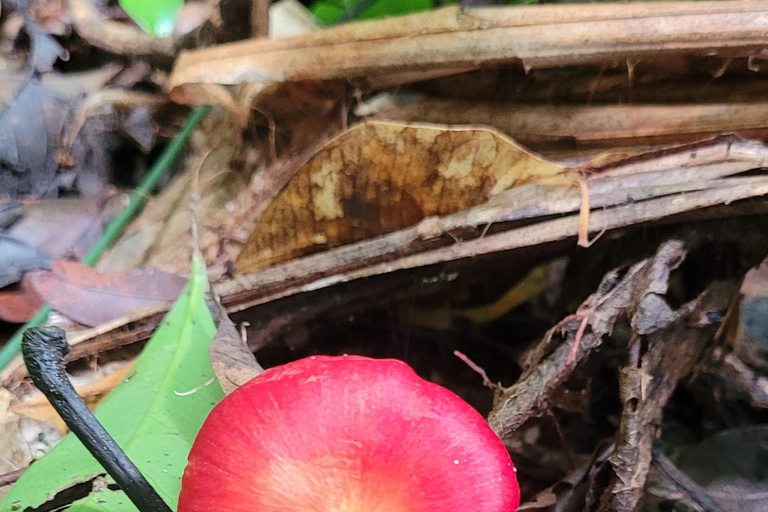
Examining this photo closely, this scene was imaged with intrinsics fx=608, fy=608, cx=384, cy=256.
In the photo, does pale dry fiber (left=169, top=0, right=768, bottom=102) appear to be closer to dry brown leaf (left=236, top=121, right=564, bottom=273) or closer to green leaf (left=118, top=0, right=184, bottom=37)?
dry brown leaf (left=236, top=121, right=564, bottom=273)

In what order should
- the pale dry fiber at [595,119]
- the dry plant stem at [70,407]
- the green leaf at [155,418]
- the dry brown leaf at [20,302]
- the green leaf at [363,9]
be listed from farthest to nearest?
the green leaf at [363,9], the dry brown leaf at [20,302], the pale dry fiber at [595,119], the green leaf at [155,418], the dry plant stem at [70,407]

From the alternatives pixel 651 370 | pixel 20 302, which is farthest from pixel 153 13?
pixel 651 370

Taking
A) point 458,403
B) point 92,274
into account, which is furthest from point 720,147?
point 92,274

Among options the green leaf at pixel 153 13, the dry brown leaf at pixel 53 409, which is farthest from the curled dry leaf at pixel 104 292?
the green leaf at pixel 153 13

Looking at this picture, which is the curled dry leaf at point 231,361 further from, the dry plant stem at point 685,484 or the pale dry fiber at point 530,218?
the dry plant stem at point 685,484

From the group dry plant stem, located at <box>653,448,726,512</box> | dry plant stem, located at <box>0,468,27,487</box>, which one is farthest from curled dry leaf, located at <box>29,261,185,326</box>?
dry plant stem, located at <box>653,448,726,512</box>

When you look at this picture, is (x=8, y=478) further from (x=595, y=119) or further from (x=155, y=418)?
(x=595, y=119)
